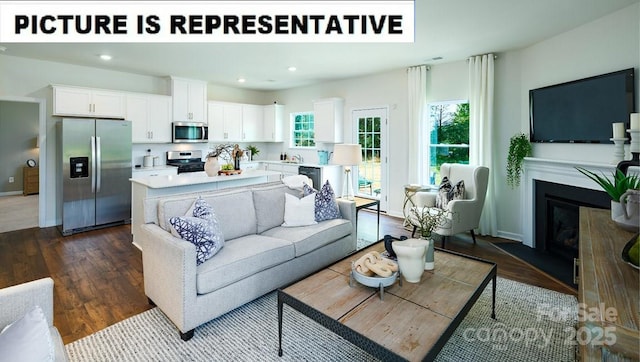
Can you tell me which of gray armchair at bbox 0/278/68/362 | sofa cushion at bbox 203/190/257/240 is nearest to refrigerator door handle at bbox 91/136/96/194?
sofa cushion at bbox 203/190/257/240

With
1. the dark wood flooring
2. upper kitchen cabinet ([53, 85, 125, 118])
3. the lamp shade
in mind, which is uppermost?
upper kitchen cabinet ([53, 85, 125, 118])

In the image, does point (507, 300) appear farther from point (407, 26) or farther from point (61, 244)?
point (61, 244)

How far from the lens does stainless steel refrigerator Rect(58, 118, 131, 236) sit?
4.79 m

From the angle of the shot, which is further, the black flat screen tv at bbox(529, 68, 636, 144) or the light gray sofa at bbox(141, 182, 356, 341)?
the black flat screen tv at bbox(529, 68, 636, 144)

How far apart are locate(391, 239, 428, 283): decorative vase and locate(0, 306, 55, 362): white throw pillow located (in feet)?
5.40

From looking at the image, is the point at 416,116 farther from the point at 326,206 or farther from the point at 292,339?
the point at 292,339

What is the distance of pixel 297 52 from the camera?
4426mm

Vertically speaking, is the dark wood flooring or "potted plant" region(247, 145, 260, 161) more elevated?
"potted plant" region(247, 145, 260, 161)

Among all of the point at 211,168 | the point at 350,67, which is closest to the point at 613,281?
the point at 211,168

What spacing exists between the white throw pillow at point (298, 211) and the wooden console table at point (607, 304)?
90.7 inches

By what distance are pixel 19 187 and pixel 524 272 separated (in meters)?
10.8

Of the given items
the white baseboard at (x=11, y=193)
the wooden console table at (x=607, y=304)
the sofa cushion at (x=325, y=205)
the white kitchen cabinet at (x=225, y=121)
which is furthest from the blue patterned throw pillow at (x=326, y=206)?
the white baseboard at (x=11, y=193)

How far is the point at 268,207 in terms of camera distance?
130 inches

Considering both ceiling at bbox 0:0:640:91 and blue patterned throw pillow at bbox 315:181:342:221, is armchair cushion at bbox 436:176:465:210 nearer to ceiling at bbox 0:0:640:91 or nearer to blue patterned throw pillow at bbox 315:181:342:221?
blue patterned throw pillow at bbox 315:181:342:221
